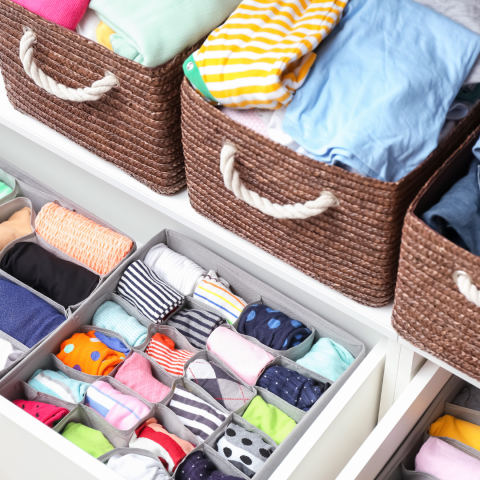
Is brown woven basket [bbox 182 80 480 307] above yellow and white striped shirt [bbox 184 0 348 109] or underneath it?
underneath

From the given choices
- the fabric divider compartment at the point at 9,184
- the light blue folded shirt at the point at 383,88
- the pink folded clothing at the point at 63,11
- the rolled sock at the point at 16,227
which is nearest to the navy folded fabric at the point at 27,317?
the rolled sock at the point at 16,227

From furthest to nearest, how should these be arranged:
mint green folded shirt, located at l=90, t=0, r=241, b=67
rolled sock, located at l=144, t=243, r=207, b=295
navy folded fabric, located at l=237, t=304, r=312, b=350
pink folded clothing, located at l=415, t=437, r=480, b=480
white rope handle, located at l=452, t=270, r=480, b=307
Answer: rolled sock, located at l=144, t=243, r=207, b=295, navy folded fabric, located at l=237, t=304, r=312, b=350, pink folded clothing, located at l=415, t=437, r=480, b=480, mint green folded shirt, located at l=90, t=0, r=241, b=67, white rope handle, located at l=452, t=270, r=480, b=307

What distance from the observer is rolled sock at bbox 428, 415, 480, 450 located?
0.91m

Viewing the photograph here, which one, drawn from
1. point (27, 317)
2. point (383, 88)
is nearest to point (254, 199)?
point (383, 88)

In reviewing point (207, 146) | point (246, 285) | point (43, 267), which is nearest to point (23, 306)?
point (43, 267)

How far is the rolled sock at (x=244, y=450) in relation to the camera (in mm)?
845

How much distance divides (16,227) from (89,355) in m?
0.35

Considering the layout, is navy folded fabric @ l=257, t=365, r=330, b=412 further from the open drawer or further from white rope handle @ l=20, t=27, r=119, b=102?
white rope handle @ l=20, t=27, r=119, b=102

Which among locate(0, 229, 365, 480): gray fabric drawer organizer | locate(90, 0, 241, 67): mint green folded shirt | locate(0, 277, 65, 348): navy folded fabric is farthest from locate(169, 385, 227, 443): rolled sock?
locate(90, 0, 241, 67): mint green folded shirt

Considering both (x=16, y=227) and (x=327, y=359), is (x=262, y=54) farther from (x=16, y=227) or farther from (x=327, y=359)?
(x=16, y=227)

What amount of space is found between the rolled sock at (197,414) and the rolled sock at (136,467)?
7cm

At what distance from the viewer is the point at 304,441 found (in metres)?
0.78

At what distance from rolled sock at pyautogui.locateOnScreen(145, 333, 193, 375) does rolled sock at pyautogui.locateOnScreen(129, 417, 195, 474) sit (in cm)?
9

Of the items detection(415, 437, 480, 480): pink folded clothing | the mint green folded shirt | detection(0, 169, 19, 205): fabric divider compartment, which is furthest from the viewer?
detection(0, 169, 19, 205): fabric divider compartment
